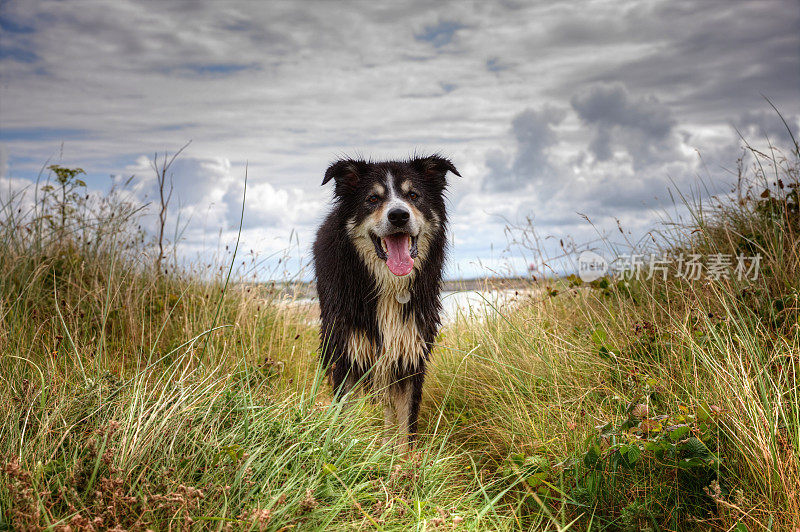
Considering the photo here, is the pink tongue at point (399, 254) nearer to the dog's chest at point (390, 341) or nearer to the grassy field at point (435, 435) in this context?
the dog's chest at point (390, 341)

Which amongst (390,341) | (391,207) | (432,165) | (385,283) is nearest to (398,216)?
(391,207)

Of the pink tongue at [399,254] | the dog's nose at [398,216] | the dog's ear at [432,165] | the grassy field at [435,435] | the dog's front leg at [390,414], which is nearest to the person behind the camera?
the grassy field at [435,435]

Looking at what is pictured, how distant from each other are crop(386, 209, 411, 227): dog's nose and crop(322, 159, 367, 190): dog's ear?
1.85 feet

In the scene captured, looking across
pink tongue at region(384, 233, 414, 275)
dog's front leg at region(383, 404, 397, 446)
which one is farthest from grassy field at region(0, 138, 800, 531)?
pink tongue at region(384, 233, 414, 275)

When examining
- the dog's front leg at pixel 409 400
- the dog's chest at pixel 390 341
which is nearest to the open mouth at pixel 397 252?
the dog's chest at pixel 390 341

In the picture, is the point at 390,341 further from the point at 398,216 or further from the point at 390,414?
the point at 398,216

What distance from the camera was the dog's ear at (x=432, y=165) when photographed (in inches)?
161

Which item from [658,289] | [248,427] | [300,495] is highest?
[658,289]

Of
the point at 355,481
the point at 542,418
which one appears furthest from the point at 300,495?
the point at 542,418

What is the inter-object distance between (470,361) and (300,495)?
9.09 feet

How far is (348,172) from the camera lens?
13.1ft

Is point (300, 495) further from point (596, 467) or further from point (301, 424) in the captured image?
point (596, 467)

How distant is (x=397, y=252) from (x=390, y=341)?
691 mm

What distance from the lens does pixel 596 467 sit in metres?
2.82
